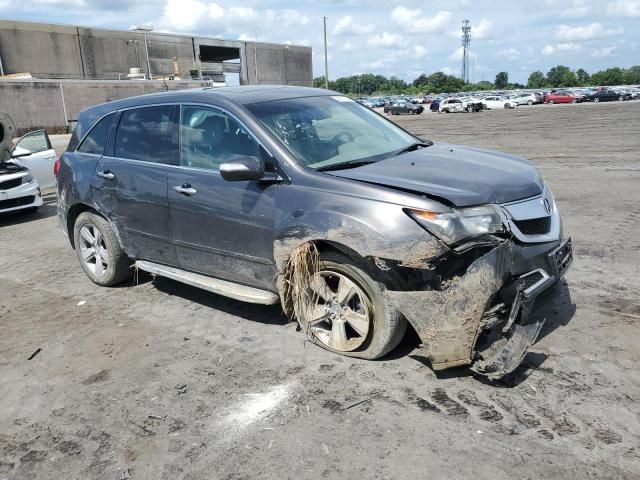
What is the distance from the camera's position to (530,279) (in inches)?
139

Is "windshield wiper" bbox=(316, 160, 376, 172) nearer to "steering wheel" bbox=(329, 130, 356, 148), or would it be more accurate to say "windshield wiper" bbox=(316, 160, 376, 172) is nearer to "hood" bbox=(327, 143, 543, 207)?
"hood" bbox=(327, 143, 543, 207)

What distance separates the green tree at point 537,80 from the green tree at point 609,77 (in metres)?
13.7

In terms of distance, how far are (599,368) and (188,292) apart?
370cm

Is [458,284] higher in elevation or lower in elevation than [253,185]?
lower

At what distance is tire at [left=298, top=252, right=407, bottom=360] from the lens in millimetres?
3621

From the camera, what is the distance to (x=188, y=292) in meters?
5.61

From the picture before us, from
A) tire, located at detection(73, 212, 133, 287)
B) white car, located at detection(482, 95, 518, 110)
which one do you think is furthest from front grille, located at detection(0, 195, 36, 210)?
white car, located at detection(482, 95, 518, 110)

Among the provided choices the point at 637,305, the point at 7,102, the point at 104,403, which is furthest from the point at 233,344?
the point at 7,102

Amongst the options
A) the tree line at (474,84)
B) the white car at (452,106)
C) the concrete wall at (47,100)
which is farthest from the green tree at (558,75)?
the concrete wall at (47,100)

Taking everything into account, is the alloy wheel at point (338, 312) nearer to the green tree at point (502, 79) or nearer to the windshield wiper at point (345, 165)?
the windshield wiper at point (345, 165)

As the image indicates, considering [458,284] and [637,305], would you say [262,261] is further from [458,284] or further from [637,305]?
[637,305]

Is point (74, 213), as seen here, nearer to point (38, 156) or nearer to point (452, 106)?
point (38, 156)

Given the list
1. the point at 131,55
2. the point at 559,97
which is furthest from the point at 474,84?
the point at 131,55

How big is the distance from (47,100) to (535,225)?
4429 cm
